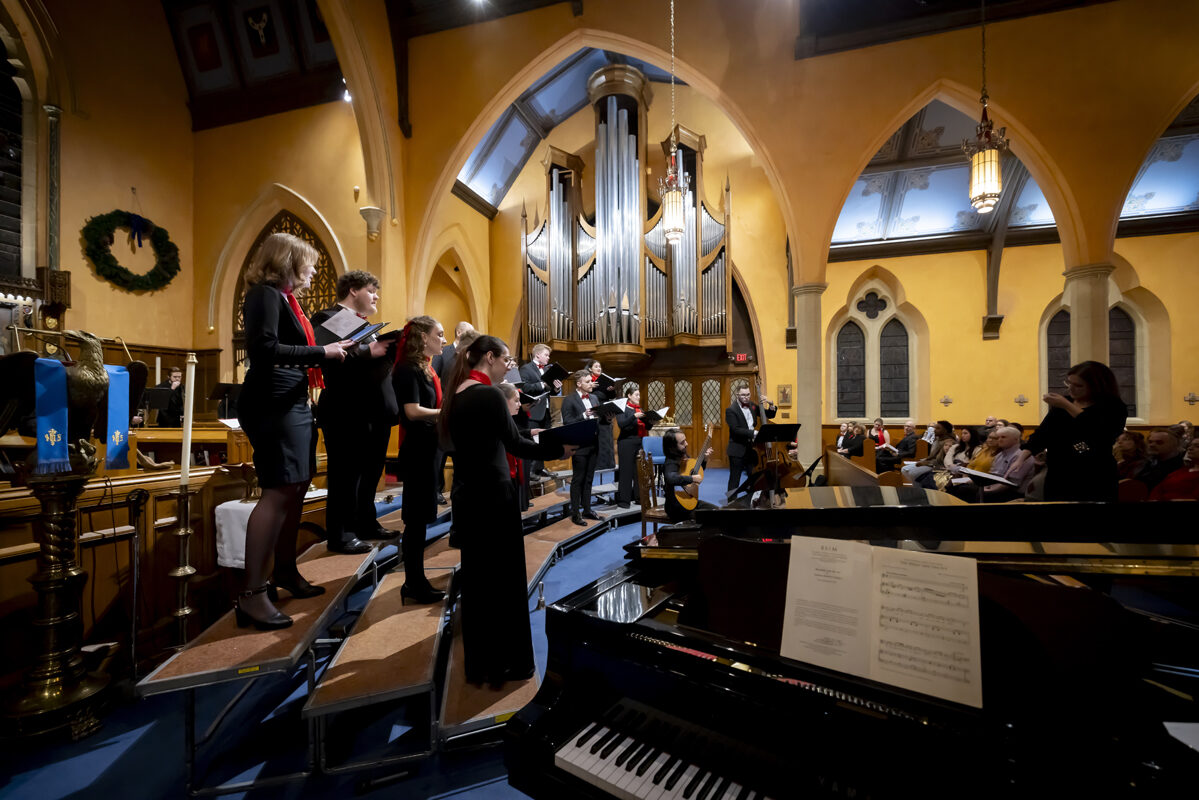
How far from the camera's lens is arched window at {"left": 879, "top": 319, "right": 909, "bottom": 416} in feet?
33.1

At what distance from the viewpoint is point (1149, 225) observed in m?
8.66

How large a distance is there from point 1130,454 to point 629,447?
169 inches

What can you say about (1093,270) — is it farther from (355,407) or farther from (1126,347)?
(355,407)

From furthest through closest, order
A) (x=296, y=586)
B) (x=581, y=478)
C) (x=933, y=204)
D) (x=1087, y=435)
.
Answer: (x=933, y=204), (x=581, y=478), (x=1087, y=435), (x=296, y=586)

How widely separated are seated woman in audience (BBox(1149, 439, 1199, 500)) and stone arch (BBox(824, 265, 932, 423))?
638 centimetres

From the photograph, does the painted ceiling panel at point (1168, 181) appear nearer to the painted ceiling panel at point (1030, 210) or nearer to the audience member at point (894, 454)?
the painted ceiling panel at point (1030, 210)

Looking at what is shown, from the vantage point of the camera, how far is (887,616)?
96 cm

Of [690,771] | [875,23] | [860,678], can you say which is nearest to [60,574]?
[690,771]

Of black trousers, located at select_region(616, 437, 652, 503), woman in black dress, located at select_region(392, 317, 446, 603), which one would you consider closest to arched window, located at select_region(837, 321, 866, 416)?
black trousers, located at select_region(616, 437, 652, 503)

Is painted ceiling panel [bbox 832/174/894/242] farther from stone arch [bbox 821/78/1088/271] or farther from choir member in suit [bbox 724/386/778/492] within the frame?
choir member in suit [bbox 724/386/778/492]

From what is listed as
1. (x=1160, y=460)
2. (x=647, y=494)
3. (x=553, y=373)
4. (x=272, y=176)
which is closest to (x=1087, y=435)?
(x=1160, y=460)

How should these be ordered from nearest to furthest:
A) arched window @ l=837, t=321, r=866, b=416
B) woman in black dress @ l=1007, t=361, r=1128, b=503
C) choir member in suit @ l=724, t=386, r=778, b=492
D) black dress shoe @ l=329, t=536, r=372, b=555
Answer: black dress shoe @ l=329, t=536, r=372, b=555
woman in black dress @ l=1007, t=361, r=1128, b=503
choir member in suit @ l=724, t=386, r=778, b=492
arched window @ l=837, t=321, r=866, b=416

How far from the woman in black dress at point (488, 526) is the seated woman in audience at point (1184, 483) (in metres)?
4.04

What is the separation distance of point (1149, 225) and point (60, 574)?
13.3 m
